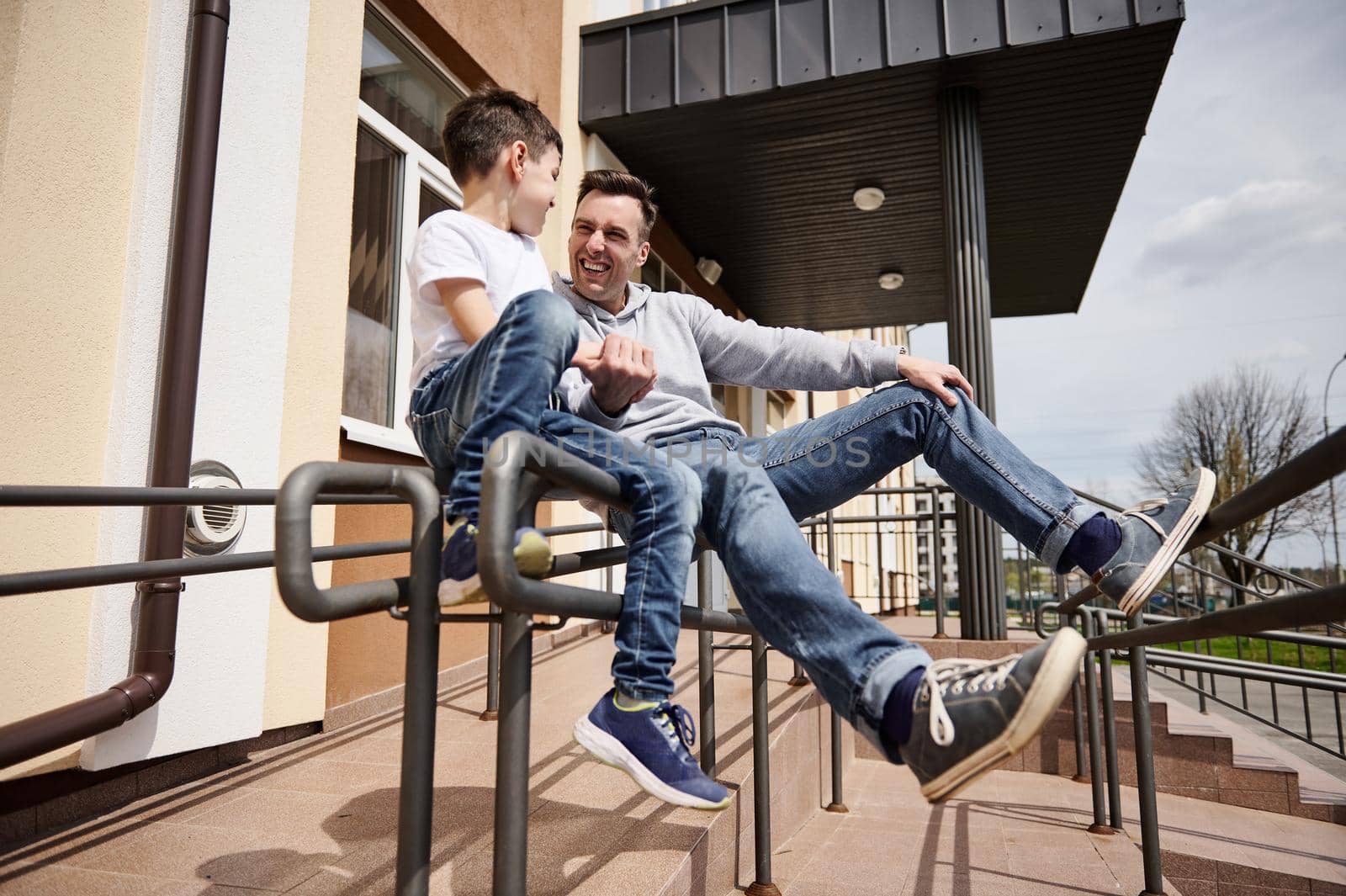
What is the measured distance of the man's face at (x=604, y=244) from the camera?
2264mm

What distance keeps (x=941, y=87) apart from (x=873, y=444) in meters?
5.32

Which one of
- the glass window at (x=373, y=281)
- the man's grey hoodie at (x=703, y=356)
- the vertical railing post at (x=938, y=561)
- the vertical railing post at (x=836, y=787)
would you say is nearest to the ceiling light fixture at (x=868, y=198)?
the vertical railing post at (x=938, y=561)

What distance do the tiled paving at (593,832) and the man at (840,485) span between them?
0.92 m

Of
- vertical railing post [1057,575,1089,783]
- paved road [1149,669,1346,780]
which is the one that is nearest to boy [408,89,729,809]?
vertical railing post [1057,575,1089,783]

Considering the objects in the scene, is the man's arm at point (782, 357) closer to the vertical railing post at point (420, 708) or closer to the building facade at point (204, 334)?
the vertical railing post at point (420, 708)

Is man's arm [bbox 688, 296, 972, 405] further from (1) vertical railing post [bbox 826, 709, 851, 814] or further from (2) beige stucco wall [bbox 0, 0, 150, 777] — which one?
(1) vertical railing post [bbox 826, 709, 851, 814]

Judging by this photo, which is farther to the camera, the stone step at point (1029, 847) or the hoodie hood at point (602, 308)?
the stone step at point (1029, 847)

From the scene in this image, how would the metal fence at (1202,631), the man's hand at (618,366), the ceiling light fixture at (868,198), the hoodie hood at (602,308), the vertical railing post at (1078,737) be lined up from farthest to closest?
the ceiling light fixture at (868,198) → the vertical railing post at (1078,737) → the hoodie hood at (602,308) → the man's hand at (618,366) → the metal fence at (1202,631)

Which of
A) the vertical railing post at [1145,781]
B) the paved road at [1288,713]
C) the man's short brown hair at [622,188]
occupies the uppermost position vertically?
the man's short brown hair at [622,188]

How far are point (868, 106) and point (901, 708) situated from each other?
617 cm

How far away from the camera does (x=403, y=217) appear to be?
4.80m

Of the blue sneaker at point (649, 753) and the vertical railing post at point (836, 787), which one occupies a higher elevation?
the blue sneaker at point (649, 753)

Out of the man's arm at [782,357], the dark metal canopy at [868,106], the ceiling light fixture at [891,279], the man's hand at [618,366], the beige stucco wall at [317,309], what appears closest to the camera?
the man's hand at [618,366]

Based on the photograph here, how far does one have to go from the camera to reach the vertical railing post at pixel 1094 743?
4180 millimetres
